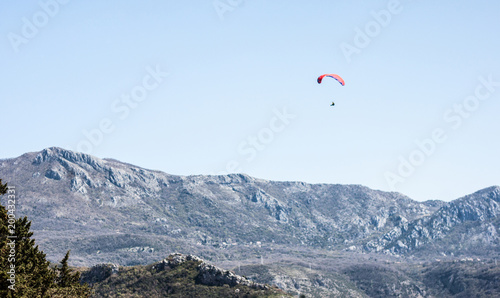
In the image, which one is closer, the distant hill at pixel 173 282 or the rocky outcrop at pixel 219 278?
the distant hill at pixel 173 282

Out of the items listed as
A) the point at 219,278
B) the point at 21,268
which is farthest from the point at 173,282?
the point at 21,268

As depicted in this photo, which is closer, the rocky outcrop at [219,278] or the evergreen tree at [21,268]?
the evergreen tree at [21,268]

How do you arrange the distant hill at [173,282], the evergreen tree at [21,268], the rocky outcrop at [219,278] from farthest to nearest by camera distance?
the rocky outcrop at [219,278] → the distant hill at [173,282] → the evergreen tree at [21,268]

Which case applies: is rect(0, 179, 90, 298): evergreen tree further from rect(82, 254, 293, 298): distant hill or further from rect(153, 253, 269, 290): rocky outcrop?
rect(153, 253, 269, 290): rocky outcrop

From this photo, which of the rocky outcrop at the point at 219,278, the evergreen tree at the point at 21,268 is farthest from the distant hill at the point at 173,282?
the evergreen tree at the point at 21,268

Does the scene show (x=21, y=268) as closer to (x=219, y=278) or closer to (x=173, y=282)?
(x=173, y=282)

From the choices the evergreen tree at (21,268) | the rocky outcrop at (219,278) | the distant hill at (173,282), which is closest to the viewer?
the evergreen tree at (21,268)

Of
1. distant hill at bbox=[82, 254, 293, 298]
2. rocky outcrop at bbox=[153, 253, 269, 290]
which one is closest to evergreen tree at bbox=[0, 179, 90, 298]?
distant hill at bbox=[82, 254, 293, 298]

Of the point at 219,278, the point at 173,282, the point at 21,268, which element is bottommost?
the point at 21,268

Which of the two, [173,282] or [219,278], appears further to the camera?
[219,278]

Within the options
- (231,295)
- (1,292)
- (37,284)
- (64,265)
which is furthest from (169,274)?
(1,292)

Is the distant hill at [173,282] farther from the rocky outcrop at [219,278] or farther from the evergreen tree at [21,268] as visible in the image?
the evergreen tree at [21,268]

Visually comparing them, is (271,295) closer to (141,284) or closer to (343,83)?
(141,284)

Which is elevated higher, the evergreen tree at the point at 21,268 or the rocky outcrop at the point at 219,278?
the rocky outcrop at the point at 219,278
